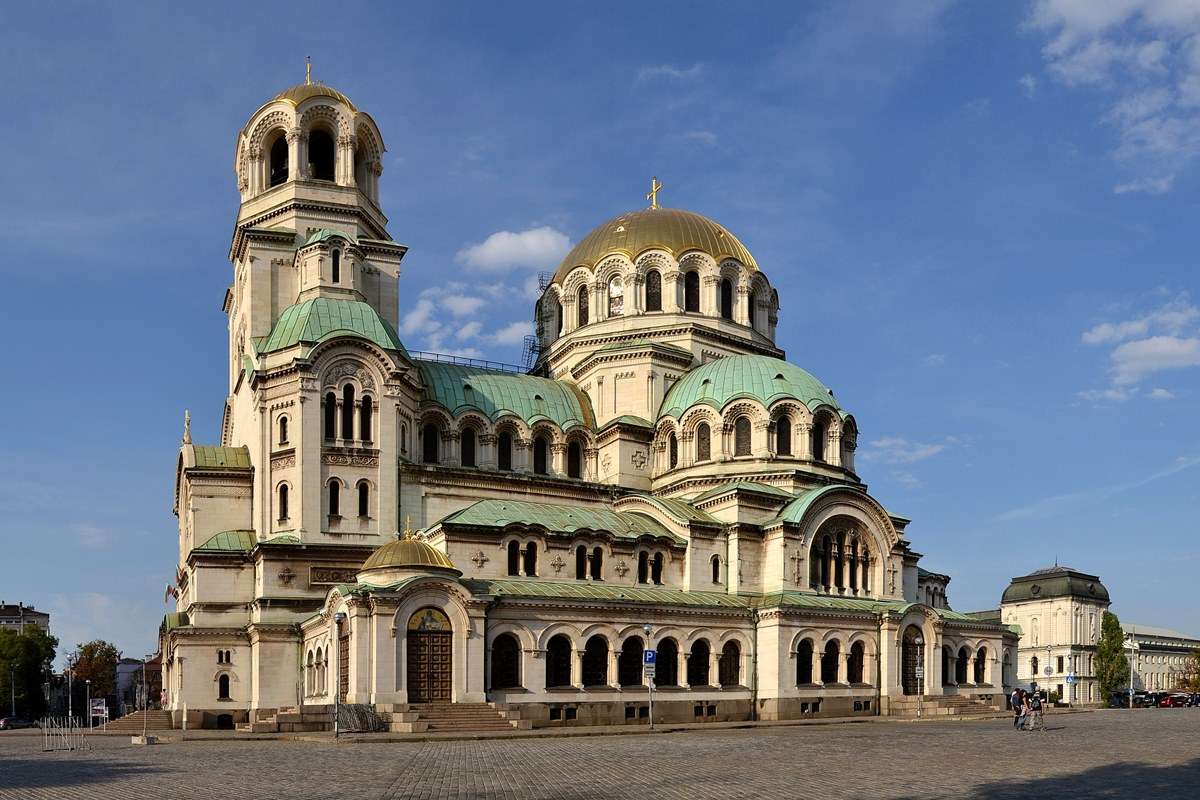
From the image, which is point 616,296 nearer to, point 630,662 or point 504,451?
point 504,451

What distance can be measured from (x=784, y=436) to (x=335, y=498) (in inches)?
934

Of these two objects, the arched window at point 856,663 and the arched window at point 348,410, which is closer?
the arched window at point 348,410

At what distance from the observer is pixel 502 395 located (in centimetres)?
6775

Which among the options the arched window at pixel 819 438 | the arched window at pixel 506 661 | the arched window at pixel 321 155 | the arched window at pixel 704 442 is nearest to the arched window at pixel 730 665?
the arched window at pixel 506 661

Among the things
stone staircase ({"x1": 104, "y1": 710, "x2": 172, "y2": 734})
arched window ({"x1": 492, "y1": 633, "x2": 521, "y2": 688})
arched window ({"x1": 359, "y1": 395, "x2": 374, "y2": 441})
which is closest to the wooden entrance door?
arched window ({"x1": 492, "y1": 633, "x2": 521, "y2": 688})

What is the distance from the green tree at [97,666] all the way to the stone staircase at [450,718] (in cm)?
9879

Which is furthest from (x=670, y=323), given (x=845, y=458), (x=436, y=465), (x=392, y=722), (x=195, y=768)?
(x=195, y=768)

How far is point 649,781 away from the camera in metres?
25.9

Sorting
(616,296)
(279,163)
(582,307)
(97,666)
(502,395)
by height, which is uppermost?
(279,163)

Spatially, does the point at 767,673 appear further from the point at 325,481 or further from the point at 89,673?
the point at 89,673

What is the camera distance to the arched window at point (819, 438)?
68.4 metres

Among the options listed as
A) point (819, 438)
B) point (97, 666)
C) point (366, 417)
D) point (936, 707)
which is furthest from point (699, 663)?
point (97, 666)

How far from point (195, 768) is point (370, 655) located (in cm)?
1852

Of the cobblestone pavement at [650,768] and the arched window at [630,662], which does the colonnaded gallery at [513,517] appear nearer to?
the arched window at [630,662]
